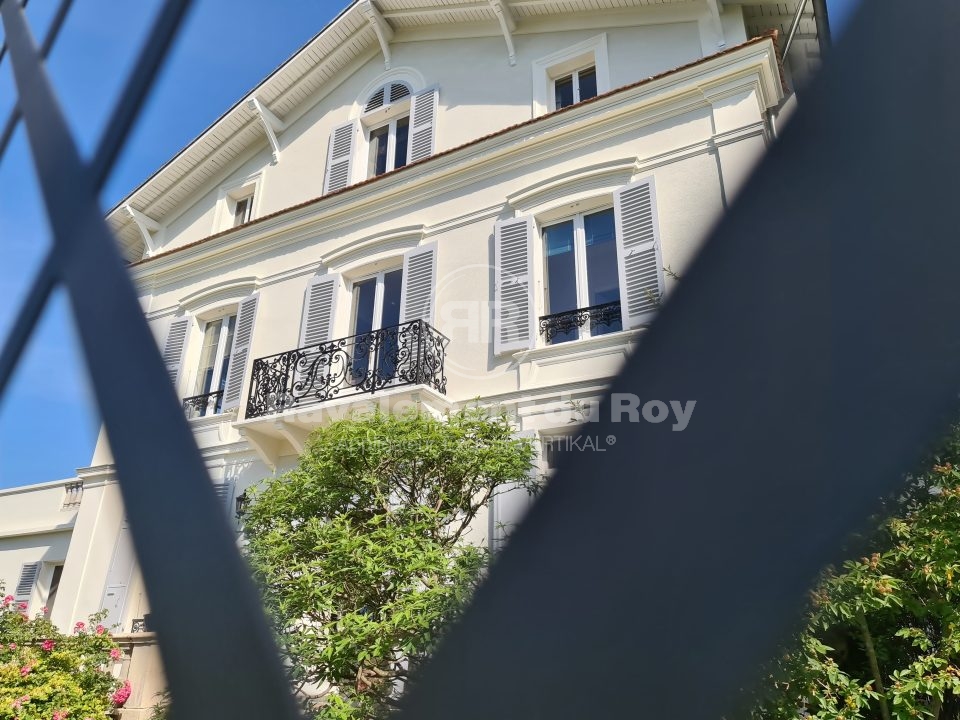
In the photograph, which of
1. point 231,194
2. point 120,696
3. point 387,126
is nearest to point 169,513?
point 120,696

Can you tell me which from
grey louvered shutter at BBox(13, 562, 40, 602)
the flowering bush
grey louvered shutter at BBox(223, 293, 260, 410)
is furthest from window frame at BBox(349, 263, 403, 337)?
grey louvered shutter at BBox(13, 562, 40, 602)

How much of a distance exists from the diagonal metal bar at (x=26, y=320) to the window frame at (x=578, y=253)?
7863 mm

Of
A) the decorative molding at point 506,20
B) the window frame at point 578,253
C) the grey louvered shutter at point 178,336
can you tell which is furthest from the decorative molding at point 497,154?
the decorative molding at point 506,20

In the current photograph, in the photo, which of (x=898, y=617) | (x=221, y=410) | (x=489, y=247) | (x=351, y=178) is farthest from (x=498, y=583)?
(x=351, y=178)

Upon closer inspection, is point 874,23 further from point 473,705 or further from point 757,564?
point 473,705

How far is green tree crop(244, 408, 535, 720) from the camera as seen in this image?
499cm

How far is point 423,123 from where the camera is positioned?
12.0m

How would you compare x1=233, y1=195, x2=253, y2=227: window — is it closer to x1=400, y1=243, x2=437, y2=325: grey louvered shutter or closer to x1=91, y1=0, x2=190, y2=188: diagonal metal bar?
x1=400, y1=243, x2=437, y2=325: grey louvered shutter

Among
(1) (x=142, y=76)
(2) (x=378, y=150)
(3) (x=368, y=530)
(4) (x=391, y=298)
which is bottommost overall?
(1) (x=142, y=76)

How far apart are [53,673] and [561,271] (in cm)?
751

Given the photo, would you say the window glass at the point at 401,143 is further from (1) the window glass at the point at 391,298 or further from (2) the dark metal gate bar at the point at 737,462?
(2) the dark metal gate bar at the point at 737,462

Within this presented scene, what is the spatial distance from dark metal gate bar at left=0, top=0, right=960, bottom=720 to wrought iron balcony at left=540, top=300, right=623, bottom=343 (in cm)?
809

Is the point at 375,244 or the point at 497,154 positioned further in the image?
the point at 375,244

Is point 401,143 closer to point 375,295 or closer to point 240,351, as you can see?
point 375,295
